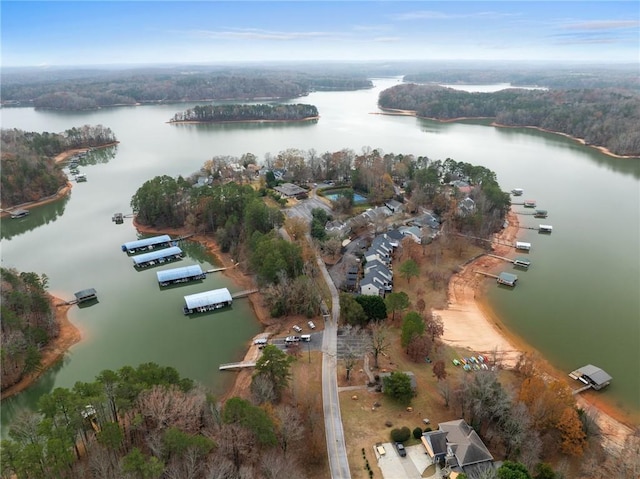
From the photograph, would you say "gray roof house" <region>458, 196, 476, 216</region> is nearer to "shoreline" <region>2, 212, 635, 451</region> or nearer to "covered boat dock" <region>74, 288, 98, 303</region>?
"shoreline" <region>2, 212, 635, 451</region>

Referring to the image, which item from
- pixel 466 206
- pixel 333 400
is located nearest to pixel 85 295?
pixel 333 400

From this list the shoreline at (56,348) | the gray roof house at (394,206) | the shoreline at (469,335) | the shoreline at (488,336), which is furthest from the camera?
the gray roof house at (394,206)

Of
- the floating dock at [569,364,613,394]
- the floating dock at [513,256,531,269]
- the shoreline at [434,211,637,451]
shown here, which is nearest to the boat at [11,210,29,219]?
the shoreline at [434,211,637,451]

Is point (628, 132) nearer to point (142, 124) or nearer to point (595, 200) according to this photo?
point (595, 200)

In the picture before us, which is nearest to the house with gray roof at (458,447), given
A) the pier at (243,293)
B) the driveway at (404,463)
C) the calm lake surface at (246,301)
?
the driveway at (404,463)

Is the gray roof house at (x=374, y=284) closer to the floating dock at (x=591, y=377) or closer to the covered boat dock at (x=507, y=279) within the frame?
the covered boat dock at (x=507, y=279)
